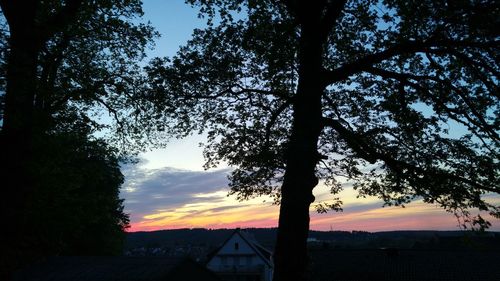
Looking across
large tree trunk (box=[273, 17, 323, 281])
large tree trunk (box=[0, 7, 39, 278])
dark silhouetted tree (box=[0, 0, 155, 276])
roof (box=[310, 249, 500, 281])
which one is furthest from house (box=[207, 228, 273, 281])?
large tree trunk (box=[273, 17, 323, 281])

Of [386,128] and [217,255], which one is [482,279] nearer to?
[386,128]

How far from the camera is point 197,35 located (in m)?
13.5

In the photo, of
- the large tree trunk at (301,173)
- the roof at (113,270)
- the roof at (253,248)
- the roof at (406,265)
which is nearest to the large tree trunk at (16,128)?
the large tree trunk at (301,173)

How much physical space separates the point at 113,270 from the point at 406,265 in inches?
1080

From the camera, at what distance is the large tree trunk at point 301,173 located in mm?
8461

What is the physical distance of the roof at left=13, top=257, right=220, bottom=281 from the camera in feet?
102

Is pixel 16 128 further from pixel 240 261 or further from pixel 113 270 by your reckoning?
pixel 240 261

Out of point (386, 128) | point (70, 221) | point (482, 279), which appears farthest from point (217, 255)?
point (386, 128)

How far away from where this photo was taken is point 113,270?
32.2 metres

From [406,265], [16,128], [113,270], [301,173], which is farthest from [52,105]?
[406,265]

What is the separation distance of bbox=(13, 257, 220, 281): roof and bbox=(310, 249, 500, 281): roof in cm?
1302

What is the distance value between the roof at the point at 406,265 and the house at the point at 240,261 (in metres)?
21.7

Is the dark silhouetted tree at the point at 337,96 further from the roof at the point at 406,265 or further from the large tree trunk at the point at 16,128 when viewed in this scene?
the roof at the point at 406,265

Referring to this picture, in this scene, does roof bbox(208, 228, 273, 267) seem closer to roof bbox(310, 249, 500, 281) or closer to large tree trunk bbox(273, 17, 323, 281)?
roof bbox(310, 249, 500, 281)
